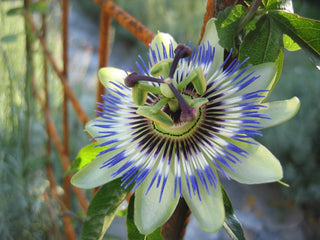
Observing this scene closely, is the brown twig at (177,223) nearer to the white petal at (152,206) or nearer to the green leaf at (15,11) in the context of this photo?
the white petal at (152,206)

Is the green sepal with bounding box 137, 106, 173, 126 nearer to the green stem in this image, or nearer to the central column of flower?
the central column of flower

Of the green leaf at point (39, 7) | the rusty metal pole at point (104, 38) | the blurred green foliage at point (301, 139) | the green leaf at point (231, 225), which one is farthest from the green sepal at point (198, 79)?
the blurred green foliage at point (301, 139)

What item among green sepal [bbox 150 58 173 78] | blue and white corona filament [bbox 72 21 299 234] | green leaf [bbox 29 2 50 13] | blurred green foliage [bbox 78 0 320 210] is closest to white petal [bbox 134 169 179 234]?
blue and white corona filament [bbox 72 21 299 234]

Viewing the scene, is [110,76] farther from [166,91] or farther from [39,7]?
[39,7]

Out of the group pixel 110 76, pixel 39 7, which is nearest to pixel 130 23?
pixel 110 76

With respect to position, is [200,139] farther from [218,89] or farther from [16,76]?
[16,76]

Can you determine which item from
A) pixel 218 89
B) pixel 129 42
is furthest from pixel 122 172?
pixel 129 42
